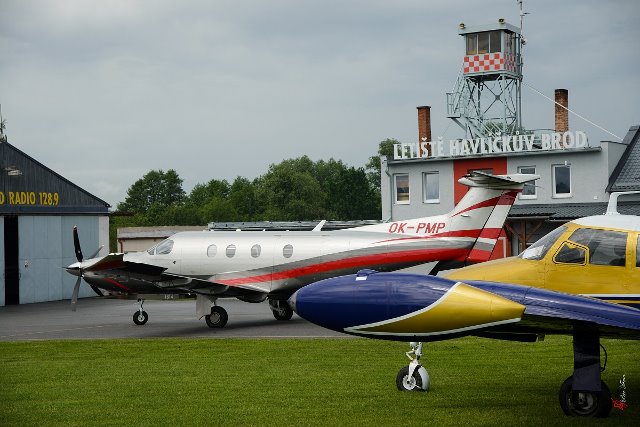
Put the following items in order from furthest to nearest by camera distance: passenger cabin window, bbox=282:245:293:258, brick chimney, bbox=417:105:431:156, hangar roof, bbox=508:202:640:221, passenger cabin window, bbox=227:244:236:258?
brick chimney, bbox=417:105:431:156 < hangar roof, bbox=508:202:640:221 < passenger cabin window, bbox=227:244:236:258 < passenger cabin window, bbox=282:245:293:258

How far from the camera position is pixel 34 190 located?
133 ft

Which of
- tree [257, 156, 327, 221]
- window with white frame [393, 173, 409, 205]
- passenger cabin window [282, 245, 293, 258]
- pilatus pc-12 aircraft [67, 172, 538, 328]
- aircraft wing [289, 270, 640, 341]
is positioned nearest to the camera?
aircraft wing [289, 270, 640, 341]

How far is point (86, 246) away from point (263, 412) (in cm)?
3268

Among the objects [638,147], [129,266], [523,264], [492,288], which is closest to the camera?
[492,288]

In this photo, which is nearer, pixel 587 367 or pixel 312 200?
pixel 587 367

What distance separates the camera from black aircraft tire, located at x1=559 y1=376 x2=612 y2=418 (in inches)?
431

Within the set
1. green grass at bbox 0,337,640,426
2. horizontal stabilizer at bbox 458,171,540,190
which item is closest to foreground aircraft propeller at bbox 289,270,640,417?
green grass at bbox 0,337,640,426

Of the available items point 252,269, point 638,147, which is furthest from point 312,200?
point 252,269

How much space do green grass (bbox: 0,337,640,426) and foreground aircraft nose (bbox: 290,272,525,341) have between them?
2067 millimetres

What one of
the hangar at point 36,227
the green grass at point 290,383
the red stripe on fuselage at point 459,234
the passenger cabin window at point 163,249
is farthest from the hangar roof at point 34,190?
the red stripe on fuselage at point 459,234

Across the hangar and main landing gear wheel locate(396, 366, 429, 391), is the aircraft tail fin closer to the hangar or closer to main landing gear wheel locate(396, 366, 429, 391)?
main landing gear wheel locate(396, 366, 429, 391)

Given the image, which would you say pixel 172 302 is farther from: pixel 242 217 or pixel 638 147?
pixel 242 217

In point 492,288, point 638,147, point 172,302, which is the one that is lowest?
point 172,302

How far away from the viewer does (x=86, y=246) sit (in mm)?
42938
